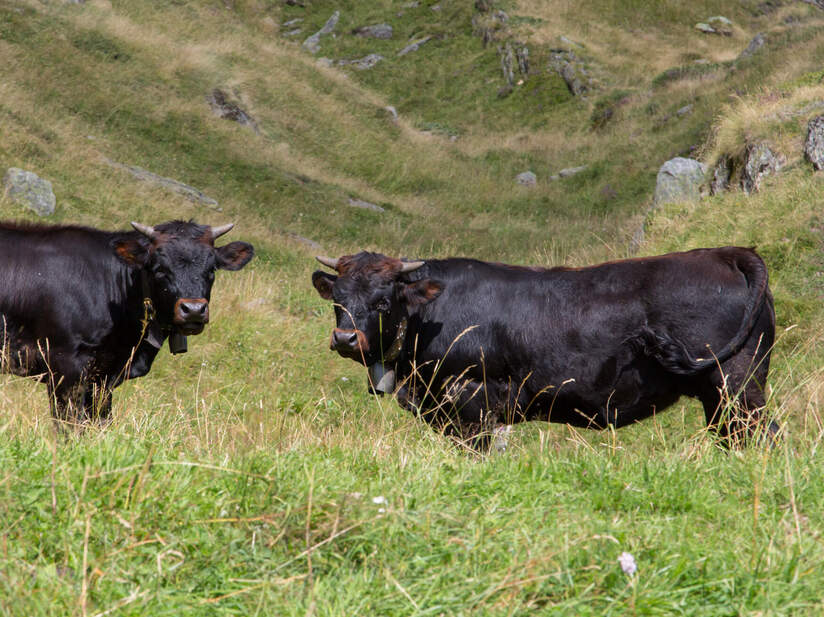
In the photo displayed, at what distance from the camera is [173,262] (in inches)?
276

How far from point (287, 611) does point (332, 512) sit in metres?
0.59

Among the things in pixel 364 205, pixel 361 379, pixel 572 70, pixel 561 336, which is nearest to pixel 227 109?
pixel 364 205

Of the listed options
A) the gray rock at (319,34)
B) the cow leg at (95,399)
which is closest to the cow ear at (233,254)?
the cow leg at (95,399)

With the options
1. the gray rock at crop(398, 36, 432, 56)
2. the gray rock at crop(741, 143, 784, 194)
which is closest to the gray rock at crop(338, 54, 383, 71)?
the gray rock at crop(398, 36, 432, 56)

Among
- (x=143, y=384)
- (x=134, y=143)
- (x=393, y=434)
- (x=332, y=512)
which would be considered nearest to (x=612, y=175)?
(x=134, y=143)

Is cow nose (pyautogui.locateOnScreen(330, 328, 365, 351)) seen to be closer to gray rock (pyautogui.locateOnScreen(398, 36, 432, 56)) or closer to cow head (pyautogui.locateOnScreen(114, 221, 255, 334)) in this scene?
cow head (pyautogui.locateOnScreen(114, 221, 255, 334))

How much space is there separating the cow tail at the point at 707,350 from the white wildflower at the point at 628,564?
2.98 metres

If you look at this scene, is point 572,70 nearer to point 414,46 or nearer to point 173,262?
point 414,46

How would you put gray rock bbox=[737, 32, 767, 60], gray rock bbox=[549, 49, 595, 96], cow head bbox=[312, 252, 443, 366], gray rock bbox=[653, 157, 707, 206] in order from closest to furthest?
cow head bbox=[312, 252, 443, 366], gray rock bbox=[653, 157, 707, 206], gray rock bbox=[737, 32, 767, 60], gray rock bbox=[549, 49, 595, 96]

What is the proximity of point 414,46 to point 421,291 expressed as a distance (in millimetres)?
41423

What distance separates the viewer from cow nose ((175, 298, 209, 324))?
660 cm

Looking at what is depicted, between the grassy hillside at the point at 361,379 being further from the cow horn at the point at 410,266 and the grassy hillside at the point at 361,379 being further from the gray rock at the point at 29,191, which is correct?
the cow horn at the point at 410,266

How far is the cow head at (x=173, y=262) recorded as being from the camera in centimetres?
697

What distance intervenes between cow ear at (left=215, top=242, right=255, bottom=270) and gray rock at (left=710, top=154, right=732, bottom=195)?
9.85m
